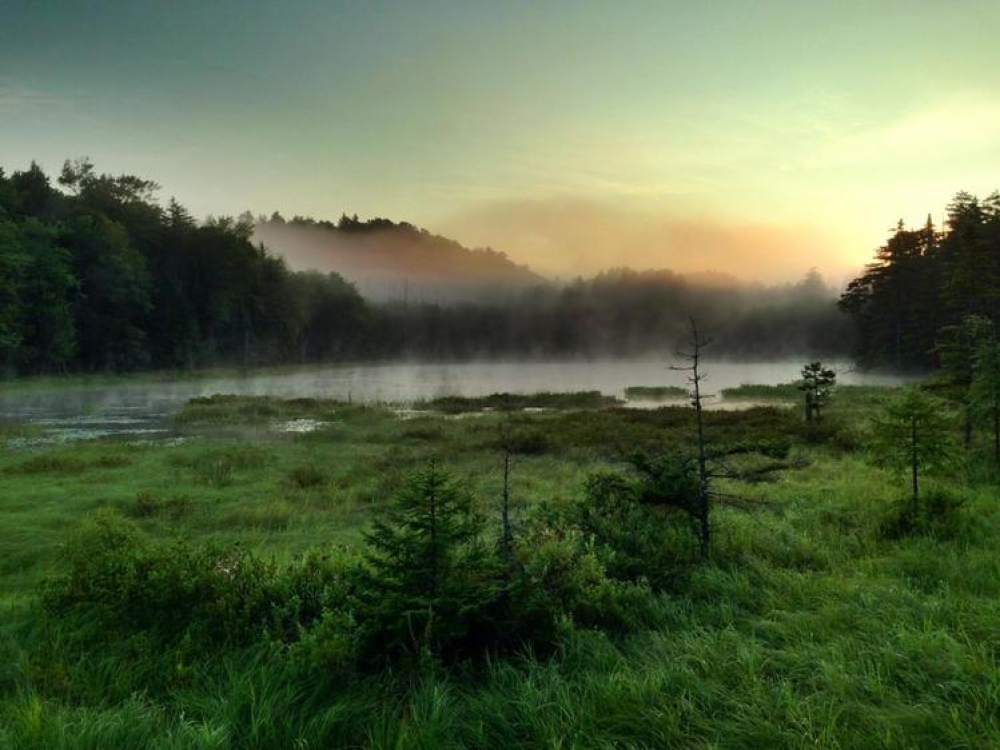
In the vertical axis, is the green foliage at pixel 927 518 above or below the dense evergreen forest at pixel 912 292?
below

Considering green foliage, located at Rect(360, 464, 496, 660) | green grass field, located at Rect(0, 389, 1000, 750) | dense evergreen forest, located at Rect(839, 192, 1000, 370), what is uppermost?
dense evergreen forest, located at Rect(839, 192, 1000, 370)

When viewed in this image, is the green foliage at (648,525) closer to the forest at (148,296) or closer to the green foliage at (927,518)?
the green foliage at (927,518)

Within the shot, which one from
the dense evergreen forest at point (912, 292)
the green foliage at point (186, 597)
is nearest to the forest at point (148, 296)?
the dense evergreen forest at point (912, 292)

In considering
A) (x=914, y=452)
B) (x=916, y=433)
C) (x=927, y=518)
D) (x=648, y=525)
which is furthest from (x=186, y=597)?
(x=916, y=433)

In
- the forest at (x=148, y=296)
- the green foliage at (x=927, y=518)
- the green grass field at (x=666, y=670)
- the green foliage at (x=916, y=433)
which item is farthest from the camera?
the forest at (x=148, y=296)

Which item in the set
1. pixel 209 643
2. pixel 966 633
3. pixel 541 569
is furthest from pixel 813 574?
pixel 209 643

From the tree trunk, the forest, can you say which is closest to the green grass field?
the tree trunk

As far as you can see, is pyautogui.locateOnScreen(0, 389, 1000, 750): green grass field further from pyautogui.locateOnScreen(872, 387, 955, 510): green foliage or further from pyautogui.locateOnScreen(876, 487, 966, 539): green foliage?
pyautogui.locateOnScreen(872, 387, 955, 510): green foliage

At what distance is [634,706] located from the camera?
13.2ft

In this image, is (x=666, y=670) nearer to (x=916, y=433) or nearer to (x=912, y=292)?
(x=916, y=433)

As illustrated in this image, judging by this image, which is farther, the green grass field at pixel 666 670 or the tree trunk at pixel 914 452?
the tree trunk at pixel 914 452

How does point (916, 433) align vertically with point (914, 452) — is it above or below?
above

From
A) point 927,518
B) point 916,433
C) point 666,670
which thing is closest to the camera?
point 666,670

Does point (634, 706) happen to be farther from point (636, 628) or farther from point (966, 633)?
point (966, 633)
